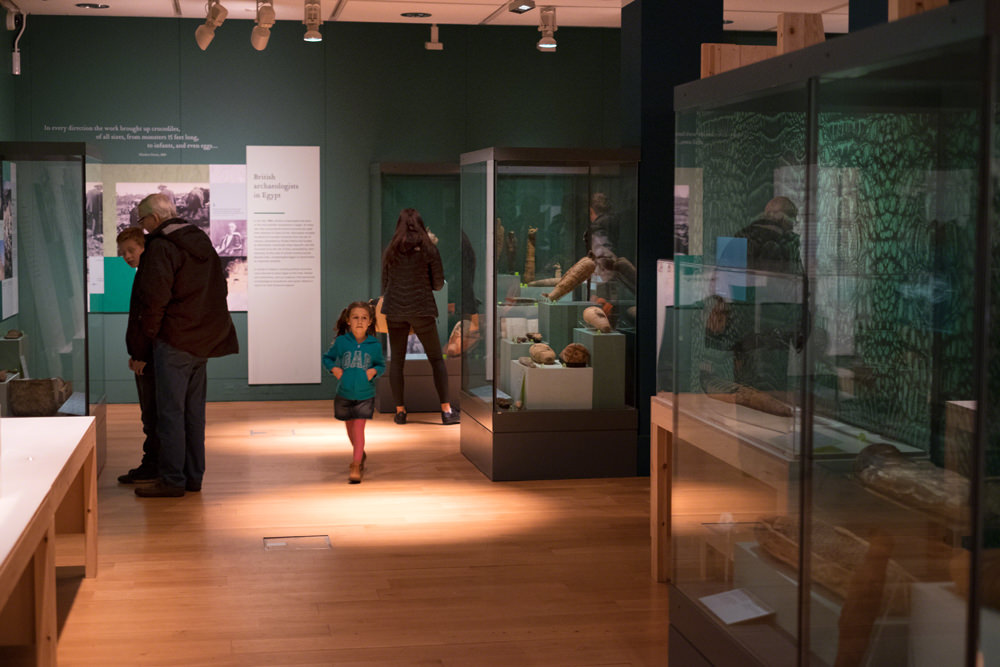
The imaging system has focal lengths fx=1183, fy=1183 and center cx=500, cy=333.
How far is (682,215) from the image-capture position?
3.66 meters

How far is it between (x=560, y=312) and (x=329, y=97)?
15.6 ft

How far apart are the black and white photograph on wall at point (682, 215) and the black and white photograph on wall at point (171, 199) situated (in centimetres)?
780

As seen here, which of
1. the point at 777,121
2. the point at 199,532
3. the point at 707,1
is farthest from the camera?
the point at 707,1

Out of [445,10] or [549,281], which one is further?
[445,10]

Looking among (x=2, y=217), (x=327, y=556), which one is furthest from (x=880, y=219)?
(x=2, y=217)

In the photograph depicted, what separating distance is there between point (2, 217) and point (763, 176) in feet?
18.0

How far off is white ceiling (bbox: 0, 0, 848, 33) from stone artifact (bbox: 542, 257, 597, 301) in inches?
129

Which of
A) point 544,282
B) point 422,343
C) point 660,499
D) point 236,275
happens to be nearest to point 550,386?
point 544,282

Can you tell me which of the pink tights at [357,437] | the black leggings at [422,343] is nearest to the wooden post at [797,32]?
the pink tights at [357,437]

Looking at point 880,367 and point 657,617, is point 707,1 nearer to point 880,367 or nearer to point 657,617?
point 657,617

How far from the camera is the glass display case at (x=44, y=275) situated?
699 centimetres

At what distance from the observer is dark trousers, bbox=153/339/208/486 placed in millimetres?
6887

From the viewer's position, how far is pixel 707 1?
299 inches

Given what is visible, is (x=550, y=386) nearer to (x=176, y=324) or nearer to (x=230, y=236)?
(x=176, y=324)
